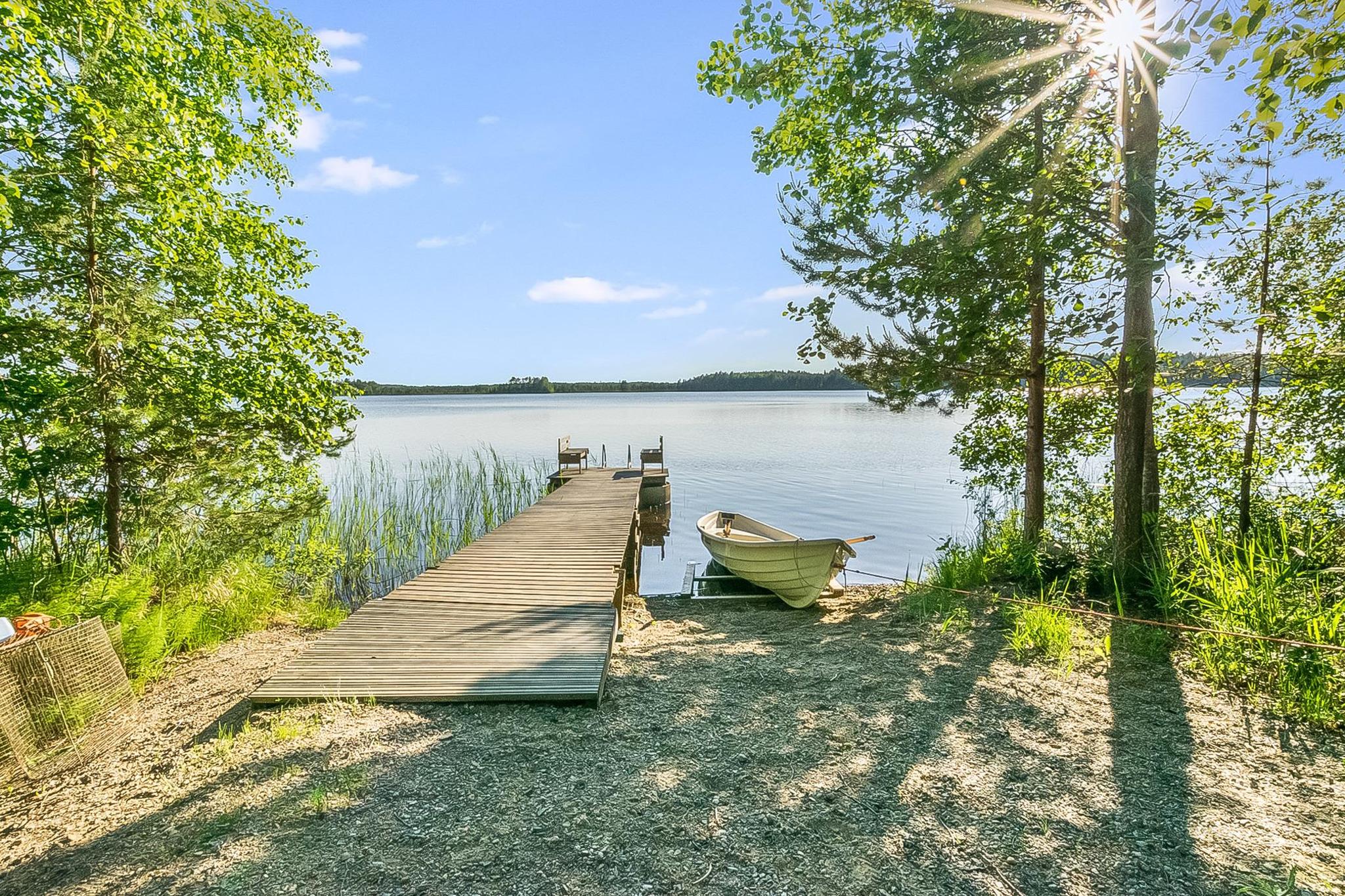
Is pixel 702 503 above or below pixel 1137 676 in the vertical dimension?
below

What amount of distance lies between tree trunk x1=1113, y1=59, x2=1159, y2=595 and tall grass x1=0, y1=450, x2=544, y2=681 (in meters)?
8.71

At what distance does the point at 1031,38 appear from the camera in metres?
6.17

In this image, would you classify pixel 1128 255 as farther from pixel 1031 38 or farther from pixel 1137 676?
pixel 1137 676

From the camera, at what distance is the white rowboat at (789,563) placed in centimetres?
825

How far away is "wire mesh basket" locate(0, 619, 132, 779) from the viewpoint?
3.46 m

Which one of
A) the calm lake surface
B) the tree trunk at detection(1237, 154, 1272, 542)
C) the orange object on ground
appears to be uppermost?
the tree trunk at detection(1237, 154, 1272, 542)

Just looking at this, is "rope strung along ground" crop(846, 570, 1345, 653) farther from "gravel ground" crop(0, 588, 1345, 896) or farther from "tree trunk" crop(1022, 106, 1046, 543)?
"tree trunk" crop(1022, 106, 1046, 543)

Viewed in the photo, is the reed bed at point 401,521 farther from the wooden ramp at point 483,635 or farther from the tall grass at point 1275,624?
the tall grass at point 1275,624

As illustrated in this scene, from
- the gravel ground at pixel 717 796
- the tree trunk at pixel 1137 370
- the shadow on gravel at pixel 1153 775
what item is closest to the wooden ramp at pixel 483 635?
the gravel ground at pixel 717 796

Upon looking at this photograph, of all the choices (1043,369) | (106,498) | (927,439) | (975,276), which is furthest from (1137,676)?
(927,439)

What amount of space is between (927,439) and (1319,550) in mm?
32190

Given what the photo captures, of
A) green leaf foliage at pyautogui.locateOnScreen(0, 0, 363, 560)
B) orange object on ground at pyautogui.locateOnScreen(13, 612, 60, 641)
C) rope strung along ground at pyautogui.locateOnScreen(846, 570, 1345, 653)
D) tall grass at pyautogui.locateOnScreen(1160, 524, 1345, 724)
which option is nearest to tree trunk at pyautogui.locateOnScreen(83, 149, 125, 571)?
green leaf foliage at pyautogui.locateOnScreen(0, 0, 363, 560)

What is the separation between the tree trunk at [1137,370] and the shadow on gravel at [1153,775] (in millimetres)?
1624

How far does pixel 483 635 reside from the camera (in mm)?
5176
